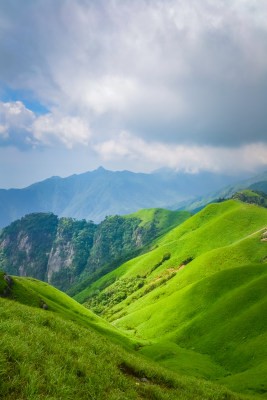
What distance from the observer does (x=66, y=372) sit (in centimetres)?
1078

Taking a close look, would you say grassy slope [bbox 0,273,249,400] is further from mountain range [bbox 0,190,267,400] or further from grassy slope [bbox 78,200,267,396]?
grassy slope [bbox 78,200,267,396]

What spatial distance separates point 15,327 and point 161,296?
115752mm

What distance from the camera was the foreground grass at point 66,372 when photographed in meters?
8.92

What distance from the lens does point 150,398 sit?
1237 cm

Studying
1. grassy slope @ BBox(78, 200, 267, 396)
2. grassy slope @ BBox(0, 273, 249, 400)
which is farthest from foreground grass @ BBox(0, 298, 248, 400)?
grassy slope @ BBox(78, 200, 267, 396)

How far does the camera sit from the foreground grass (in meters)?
8.92

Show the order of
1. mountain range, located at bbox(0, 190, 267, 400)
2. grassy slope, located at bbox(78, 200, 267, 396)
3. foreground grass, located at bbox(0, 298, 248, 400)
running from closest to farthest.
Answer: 1. foreground grass, located at bbox(0, 298, 248, 400)
2. mountain range, located at bbox(0, 190, 267, 400)
3. grassy slope, located at bbox(78, 200, 267, 396)

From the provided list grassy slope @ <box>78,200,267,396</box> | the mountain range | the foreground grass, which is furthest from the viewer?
grassy slope @ <box>78,200,267,396</box>

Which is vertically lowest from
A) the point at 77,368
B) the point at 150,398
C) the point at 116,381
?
the point at 150,398

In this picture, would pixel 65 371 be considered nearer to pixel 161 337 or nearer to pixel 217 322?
pixel 217 322

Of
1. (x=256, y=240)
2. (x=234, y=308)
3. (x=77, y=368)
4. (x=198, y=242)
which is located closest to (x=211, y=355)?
(x=234, y=308)

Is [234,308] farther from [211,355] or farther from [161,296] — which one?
[161,296]

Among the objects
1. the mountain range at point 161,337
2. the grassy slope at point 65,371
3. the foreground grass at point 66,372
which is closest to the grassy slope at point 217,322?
the mountain range at point 161,337

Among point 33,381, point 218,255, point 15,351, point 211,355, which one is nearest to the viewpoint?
point 33,381
